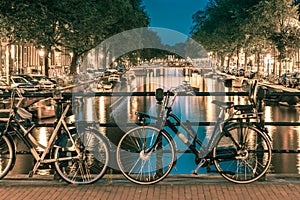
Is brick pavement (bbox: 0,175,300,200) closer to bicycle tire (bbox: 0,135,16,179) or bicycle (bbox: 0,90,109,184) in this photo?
bicycle (bbox: 0,90,109,184)

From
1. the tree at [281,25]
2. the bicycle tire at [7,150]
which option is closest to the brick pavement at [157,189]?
the bicycle tire at [7,150]

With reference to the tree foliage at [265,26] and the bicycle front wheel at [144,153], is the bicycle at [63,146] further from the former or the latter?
the tree foliage at [265,26]

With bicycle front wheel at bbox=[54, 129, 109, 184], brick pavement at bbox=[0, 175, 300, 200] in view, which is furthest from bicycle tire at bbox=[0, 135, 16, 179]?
bicycle front wheel at bbox=[54, 129, 109, 184]

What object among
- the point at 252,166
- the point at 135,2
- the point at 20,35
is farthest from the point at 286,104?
the point at 135,2

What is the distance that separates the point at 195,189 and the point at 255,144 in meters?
1.20

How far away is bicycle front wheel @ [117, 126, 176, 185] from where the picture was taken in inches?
315

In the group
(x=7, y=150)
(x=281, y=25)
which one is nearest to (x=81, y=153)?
(x=7, y=150)

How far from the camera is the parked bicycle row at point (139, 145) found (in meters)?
8.06

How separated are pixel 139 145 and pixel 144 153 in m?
0.13

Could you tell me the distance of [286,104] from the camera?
36781 millimetres

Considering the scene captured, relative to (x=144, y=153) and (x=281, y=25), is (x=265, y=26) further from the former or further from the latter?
(x=144, y=153)

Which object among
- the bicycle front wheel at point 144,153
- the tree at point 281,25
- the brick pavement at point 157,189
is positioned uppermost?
the tree at point 281,25

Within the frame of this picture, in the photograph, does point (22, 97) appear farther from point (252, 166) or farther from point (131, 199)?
point (252, 166)

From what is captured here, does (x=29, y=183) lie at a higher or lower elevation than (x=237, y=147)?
lower
